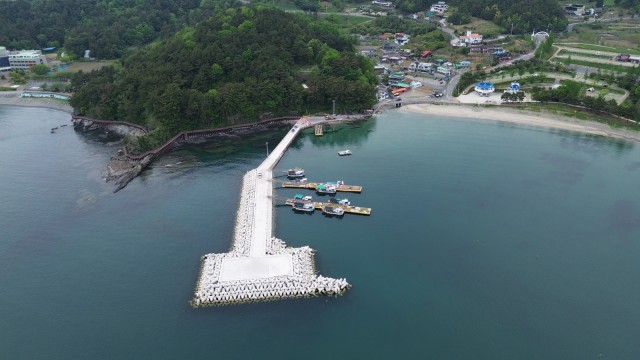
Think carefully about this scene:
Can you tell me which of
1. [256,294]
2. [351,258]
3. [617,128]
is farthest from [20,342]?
[617,128]

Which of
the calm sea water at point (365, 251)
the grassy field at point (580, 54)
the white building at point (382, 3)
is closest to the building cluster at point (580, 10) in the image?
the grassy field at point (580, 54)

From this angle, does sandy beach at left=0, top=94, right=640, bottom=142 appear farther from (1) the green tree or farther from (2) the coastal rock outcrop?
(1) the green tree

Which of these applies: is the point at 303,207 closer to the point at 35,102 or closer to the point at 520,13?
the point at 35,102

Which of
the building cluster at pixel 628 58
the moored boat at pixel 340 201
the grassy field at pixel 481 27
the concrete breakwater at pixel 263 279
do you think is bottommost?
the concrete breakwater at pixel 263 279

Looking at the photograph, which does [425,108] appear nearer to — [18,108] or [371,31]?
[371,31]

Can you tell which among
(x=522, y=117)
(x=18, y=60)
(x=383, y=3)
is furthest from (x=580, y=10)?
(x=18, y=60)

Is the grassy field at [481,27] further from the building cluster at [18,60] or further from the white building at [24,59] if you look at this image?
the building cluster at [18,60]
